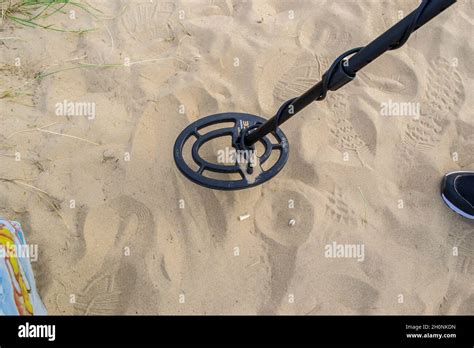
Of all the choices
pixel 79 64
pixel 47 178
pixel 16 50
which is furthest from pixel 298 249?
pixel 16 50

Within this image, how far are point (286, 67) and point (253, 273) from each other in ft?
3.69

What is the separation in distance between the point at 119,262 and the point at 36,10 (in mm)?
1552

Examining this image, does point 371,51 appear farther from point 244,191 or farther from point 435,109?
point 435,109

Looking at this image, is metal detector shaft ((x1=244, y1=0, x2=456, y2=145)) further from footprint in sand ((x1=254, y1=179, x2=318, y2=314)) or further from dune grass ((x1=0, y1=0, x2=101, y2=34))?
dune grass ((x1=0, y1=0, x2=101, y2=34))

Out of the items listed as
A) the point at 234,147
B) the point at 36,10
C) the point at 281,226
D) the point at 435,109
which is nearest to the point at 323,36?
the point at 435,109

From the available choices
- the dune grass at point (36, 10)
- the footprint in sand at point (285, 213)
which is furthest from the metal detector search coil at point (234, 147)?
the dune grass at point (36, 10)

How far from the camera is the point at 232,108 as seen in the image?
7.79 feet

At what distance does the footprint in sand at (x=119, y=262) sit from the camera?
1935 millimetres
